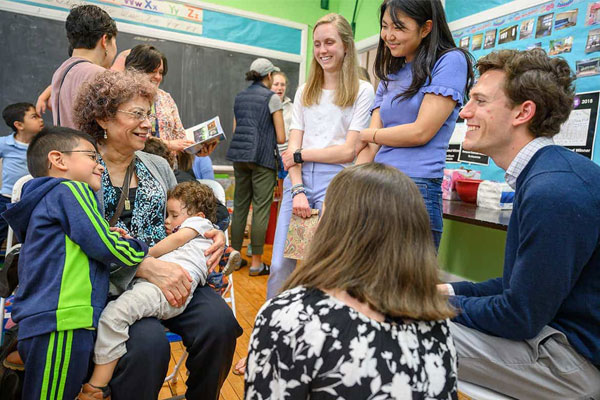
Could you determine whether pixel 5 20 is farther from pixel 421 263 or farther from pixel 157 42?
pixel 421 263

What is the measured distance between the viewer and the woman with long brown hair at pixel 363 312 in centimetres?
67

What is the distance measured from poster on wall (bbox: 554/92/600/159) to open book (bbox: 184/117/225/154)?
1946mm

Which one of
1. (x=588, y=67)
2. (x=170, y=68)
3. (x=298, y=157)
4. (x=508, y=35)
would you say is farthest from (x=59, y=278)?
(x=170, y=68)

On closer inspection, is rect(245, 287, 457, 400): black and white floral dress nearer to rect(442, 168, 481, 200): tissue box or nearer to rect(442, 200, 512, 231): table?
rect(442, 200, 512, 231): table

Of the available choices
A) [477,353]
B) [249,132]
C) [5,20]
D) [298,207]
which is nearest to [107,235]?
[298,207]

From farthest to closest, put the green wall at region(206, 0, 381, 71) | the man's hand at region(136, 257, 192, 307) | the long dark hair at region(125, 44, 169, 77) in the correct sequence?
the green wall at region(206, 0, 381, 71) < the long dark hair at region(125, 44, 169, 77) < the man's hand at region(136, 257, 192, 307)

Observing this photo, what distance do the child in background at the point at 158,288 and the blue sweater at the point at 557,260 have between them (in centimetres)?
95

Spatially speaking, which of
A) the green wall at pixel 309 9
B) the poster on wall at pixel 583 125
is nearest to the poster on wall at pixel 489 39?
the poster on wall at pixel 583 125

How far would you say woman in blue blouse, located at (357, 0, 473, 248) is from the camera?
1.42 m

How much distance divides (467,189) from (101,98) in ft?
7.30

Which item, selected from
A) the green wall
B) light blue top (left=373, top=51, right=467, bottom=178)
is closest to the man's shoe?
light blue top (left=373, top=51, right=467, bottom=178)

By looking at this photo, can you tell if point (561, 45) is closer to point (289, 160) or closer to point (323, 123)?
point (323, 123)

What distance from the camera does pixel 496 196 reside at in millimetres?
2404

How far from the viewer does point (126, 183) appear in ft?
4.86
